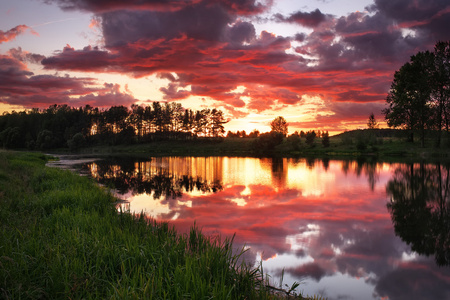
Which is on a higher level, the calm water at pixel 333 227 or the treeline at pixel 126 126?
the treeline at pixel 126 126

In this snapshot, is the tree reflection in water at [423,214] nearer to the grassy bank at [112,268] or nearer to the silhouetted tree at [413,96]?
the grassy bank at [112,268]

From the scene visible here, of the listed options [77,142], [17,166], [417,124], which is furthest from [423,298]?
[77,142]

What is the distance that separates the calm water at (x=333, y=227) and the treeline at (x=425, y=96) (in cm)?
4279

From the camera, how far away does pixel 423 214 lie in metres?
16.2

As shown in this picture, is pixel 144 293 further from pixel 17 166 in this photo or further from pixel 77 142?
pixel 77 142

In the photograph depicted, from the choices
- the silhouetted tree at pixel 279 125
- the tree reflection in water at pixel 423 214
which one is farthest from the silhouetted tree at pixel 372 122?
the tree reflection in water at pixel 423 214

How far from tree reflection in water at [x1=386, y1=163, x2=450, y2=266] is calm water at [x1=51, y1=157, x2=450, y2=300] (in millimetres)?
37

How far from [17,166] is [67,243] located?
23.7 m

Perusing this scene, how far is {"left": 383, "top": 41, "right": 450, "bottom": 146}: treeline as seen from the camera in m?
62.2

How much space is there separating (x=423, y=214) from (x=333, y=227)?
6068 mm

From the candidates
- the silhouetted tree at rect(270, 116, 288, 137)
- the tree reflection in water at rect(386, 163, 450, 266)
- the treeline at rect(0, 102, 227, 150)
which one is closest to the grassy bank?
the tree reflection in water at rect(386, 163, 450, 266)

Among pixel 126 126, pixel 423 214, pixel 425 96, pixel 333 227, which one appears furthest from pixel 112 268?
pixel 126 126

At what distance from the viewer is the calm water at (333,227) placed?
8.82 metres

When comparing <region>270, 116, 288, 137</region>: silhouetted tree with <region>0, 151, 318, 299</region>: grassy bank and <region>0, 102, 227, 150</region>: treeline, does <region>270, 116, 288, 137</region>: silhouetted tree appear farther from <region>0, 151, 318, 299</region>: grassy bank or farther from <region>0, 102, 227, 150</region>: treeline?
<region>0, 151, 318, 299</region>: grassy bank
